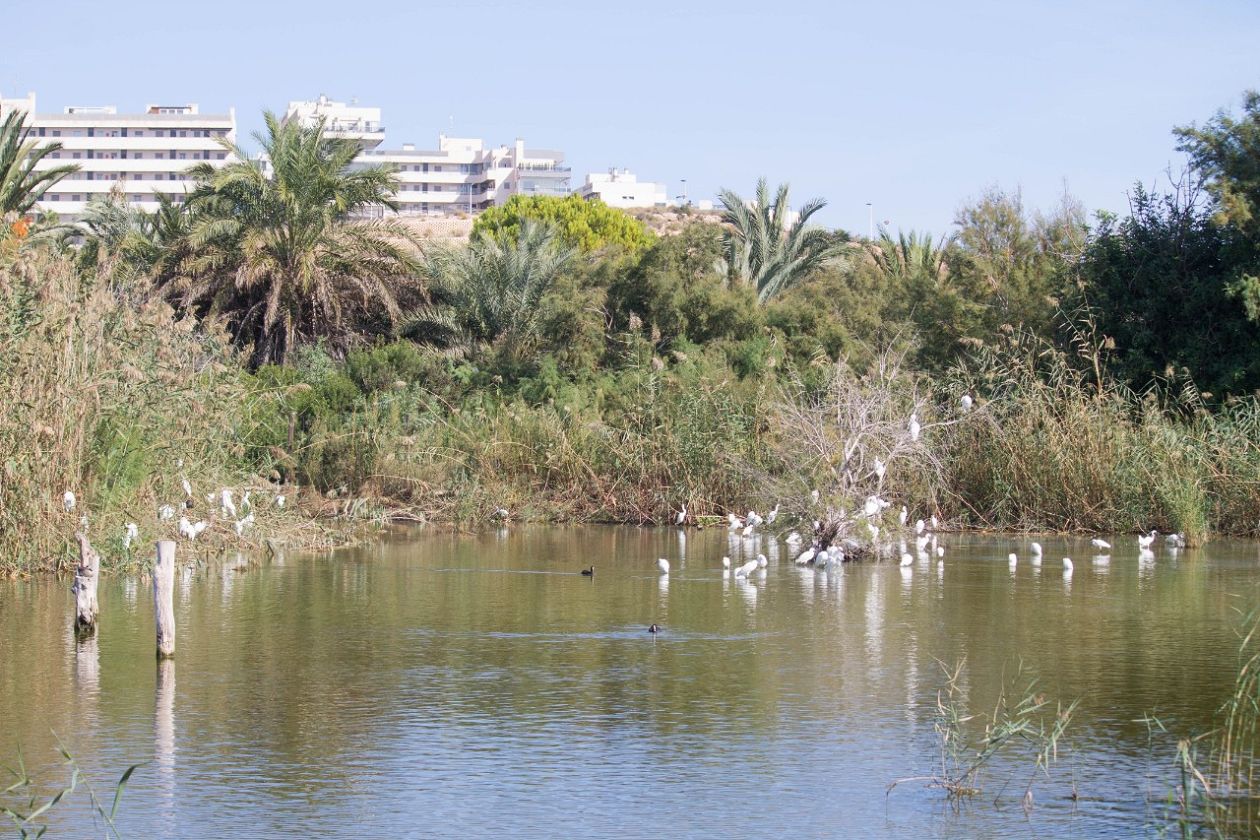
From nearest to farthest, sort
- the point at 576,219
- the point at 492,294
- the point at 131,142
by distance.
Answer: the point at 492,294, the point at 576,219, the point at 131,142

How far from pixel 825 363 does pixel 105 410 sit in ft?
49.2

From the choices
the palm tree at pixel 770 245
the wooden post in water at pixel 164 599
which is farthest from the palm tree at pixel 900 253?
the wooden post in water at pixel 164 599

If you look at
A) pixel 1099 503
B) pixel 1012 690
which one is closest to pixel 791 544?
pixel 1099 503

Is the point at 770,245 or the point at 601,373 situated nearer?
the point at 601,373

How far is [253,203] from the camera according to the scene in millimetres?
34344

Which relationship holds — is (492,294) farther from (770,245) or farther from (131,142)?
(131,142)

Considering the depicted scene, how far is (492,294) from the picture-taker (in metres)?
34.8

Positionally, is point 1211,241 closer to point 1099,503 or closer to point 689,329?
point 1099,503

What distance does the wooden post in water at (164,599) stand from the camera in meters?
11.8

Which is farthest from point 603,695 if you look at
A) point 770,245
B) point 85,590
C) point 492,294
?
point 770,245

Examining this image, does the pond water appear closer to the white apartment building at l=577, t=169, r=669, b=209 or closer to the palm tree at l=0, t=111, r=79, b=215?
the palm tree at l=0, t=111, r=79, b=215

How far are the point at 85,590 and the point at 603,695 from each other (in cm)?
488

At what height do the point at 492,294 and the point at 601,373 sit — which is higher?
the point at 492,294

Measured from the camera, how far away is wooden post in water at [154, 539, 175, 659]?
463 inches
